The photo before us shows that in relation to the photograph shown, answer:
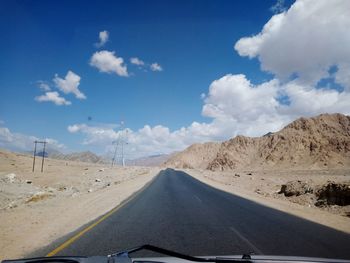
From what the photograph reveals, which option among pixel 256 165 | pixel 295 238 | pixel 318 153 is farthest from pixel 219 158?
pixel 295 238

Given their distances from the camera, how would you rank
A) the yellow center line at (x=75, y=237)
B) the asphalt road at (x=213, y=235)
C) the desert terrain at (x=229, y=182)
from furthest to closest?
the desert terrain at (x=229, y=182), the asphalt road at (x=213, y=235), the yellow center line at (x=75, y=237)

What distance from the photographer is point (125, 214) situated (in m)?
14.4

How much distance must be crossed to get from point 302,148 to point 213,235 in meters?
112

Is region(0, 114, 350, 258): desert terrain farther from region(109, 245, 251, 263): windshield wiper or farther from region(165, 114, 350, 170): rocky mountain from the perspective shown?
A: region(109, 245, 251, 263): windshield wiper

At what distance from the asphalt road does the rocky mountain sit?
3641 inches

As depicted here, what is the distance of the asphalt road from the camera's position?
8211 millimetres

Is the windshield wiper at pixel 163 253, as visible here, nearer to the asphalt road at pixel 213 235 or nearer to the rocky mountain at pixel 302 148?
the asphalt road at pixel 213 235

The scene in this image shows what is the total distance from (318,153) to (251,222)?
336 feet

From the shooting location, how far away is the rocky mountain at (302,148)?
344ft

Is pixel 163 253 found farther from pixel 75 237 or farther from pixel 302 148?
pixel 302 148

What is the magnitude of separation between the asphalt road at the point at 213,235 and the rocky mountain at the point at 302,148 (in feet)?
303

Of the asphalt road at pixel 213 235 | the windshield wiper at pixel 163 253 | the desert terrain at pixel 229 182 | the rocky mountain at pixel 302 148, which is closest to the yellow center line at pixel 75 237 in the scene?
the asphalt road at pixel 213 235

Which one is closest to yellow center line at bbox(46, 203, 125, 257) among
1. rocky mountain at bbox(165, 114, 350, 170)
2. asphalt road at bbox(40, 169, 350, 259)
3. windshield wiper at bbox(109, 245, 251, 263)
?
asphalt road at bbox(40, 169, 350, 259)

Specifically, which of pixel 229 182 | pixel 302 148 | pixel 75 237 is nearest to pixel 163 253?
pixel 75 237
